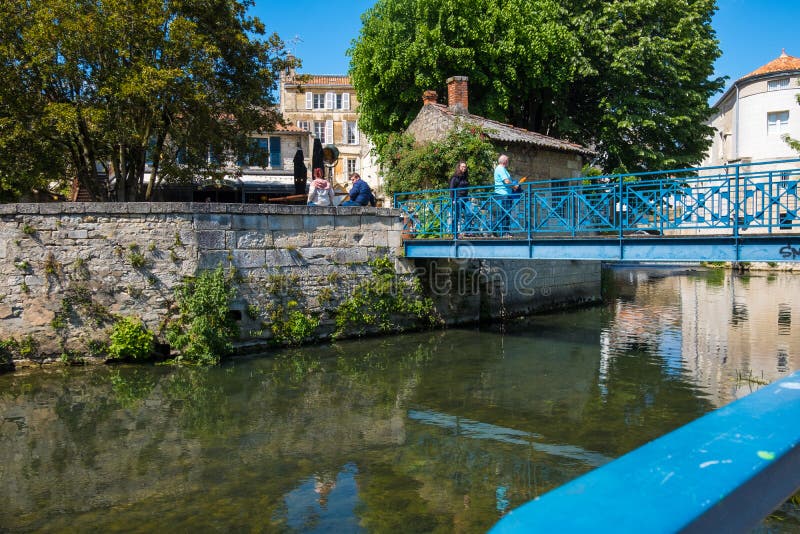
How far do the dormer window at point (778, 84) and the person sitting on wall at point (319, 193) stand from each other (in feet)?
94.1

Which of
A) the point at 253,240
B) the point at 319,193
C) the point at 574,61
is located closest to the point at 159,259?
the point at 253,240

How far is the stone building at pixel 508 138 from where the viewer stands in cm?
1745

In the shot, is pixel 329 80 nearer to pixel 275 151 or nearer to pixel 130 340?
pixel 275 151

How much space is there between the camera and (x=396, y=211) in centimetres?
1299

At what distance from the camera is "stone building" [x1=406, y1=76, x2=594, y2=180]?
57.3 ft

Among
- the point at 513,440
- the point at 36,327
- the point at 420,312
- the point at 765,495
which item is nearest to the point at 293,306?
the point at 420,312

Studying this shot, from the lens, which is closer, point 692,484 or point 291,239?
point 692,484

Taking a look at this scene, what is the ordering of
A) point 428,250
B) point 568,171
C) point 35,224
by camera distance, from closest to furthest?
point 35,224 → point 428,250 → point 568,171

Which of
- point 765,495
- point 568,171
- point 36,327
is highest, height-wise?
point 568,171

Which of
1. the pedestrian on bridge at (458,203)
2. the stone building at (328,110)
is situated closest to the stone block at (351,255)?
the pedestrian on bridge at (458,203)

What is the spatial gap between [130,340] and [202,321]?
1220mm

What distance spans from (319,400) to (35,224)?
5755 mm

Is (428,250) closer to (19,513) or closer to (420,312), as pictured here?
(420,312)

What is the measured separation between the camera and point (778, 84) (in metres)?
31.1
